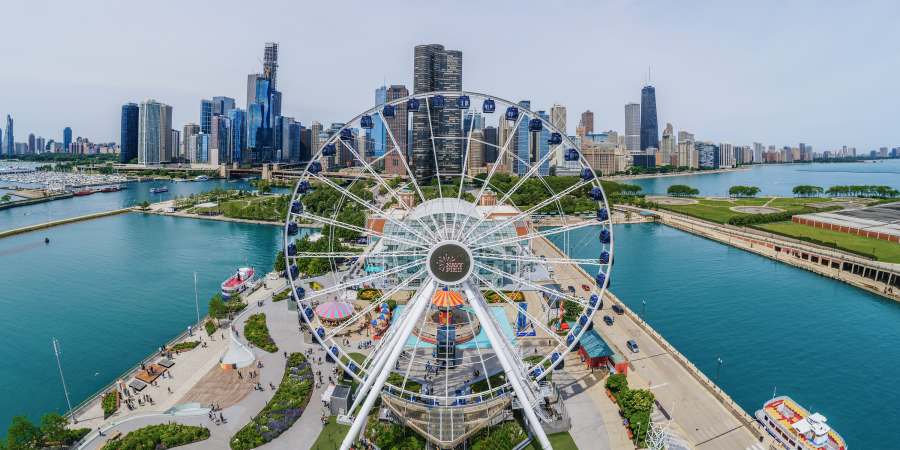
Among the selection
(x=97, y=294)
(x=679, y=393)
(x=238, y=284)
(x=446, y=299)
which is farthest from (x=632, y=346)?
(x=97, y=294)

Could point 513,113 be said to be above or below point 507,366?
above

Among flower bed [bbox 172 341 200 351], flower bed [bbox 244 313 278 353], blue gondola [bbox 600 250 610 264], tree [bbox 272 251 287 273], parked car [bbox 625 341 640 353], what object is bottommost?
flower bed [bbox 172 341 200 351]

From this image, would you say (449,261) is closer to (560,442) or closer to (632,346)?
(560,442)

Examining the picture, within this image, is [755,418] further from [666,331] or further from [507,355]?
[507,355]

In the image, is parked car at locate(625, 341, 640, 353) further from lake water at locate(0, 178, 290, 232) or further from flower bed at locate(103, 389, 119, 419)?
lake water at locate(0, 178, 290, 232)

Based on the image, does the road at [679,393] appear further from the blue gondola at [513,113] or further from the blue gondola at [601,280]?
the blue gondola at [513,113]

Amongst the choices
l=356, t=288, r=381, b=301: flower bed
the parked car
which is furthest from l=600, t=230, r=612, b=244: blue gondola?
l=356, t=288, r=381, b=301: flower bed
